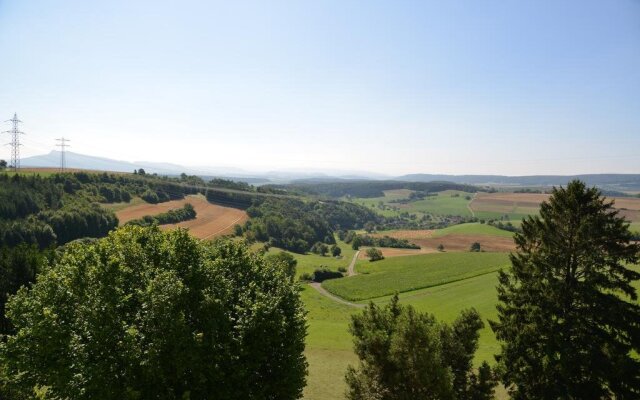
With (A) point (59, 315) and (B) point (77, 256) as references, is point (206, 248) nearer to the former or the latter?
(B) point (77, 256)

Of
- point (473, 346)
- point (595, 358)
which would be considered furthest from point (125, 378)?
point (595, 358)

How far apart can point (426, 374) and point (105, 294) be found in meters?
16.8

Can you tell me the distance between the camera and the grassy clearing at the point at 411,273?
8019cm

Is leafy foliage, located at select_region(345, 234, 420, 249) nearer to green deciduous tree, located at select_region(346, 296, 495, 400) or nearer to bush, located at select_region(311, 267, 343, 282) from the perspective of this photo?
bush, located at select_region(311, 267, 343, 282)

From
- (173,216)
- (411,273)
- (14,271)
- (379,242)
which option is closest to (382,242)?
(379,242)

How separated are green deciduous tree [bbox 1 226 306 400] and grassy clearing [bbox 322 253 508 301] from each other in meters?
58.2

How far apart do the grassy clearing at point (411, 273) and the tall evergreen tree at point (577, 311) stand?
5365 cm

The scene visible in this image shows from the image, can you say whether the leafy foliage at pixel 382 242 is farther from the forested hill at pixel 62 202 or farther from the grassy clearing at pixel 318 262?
the forested hill at pixel 62 202

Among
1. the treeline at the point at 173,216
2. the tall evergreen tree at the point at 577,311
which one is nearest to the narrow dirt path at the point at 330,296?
the tall evergreen tree at the point at 577,311

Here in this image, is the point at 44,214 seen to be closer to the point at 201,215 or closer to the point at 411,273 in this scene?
the point at 201,215

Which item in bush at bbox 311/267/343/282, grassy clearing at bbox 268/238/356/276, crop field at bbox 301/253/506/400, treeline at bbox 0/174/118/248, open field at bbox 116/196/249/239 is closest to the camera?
crop field at bbox 301/253/506/400

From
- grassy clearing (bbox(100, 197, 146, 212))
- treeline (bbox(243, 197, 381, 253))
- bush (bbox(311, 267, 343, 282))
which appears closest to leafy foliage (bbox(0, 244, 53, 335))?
bush (bbox(311, 267, 343, 282))

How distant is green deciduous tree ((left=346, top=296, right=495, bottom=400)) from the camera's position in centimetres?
1922

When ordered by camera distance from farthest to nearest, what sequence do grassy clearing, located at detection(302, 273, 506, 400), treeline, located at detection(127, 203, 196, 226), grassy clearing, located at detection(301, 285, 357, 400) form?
treeline, located at detection(127, 203, 196, 226) < grassy clearing, located at detection(302, 273, 506, 400) < grassy clearing, located at detection(301, 285, 357, 400)
